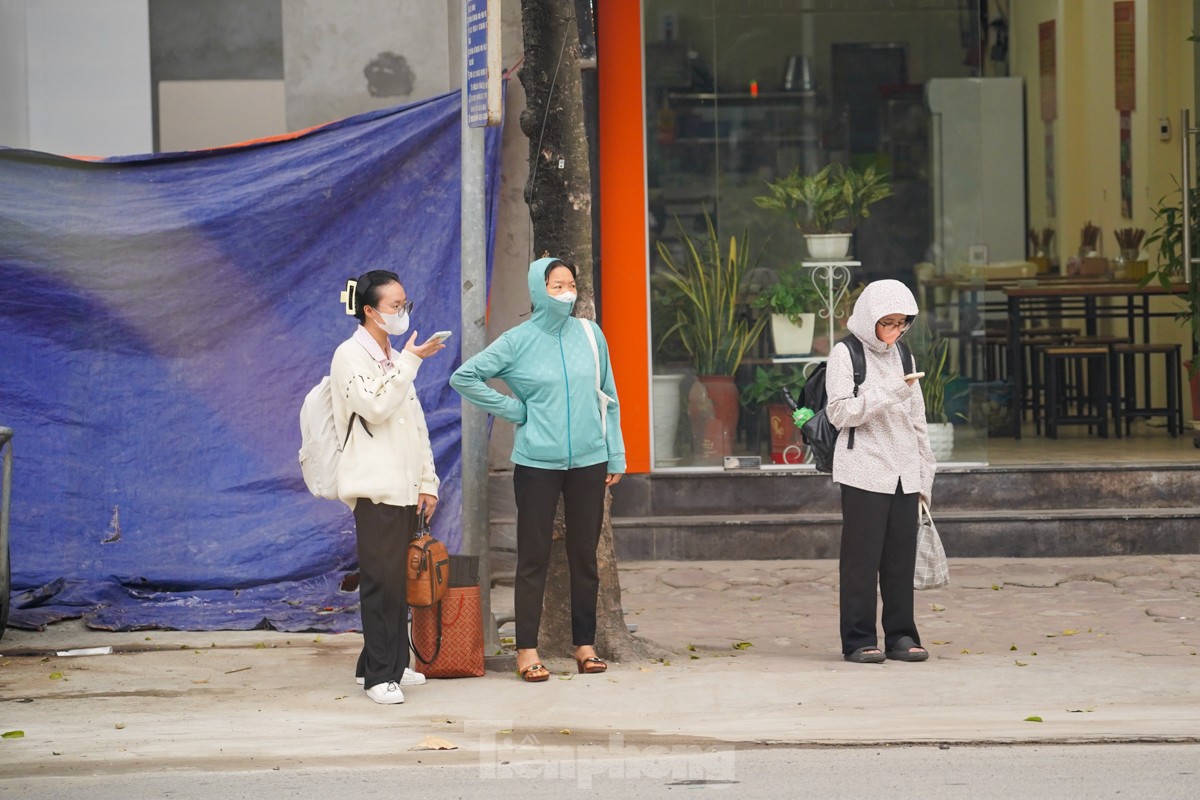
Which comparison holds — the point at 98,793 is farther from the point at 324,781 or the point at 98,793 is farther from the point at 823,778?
the point at 823,778

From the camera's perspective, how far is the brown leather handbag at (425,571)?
6.76 metres

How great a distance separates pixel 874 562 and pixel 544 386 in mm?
1731

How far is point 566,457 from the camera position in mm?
6859

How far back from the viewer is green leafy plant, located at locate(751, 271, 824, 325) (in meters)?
10.6

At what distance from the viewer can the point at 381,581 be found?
6621mm

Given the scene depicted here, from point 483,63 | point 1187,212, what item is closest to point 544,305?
point 483,63

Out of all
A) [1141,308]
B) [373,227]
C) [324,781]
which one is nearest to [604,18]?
[373,227]

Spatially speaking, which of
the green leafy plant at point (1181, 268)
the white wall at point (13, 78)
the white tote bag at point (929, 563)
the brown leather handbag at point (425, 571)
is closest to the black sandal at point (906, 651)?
the white tote bag at point (929, 563)

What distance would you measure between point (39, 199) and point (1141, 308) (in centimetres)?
1033

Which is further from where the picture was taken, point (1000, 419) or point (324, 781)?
point (1000, 419)

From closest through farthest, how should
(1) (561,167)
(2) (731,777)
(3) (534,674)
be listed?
(2) (731,777) < (3) (534,674) < (1) (561,167)

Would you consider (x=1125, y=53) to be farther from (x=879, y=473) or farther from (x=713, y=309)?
(x=879, y=473)

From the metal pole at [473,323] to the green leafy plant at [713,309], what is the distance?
3500mm

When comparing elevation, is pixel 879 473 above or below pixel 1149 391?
below
